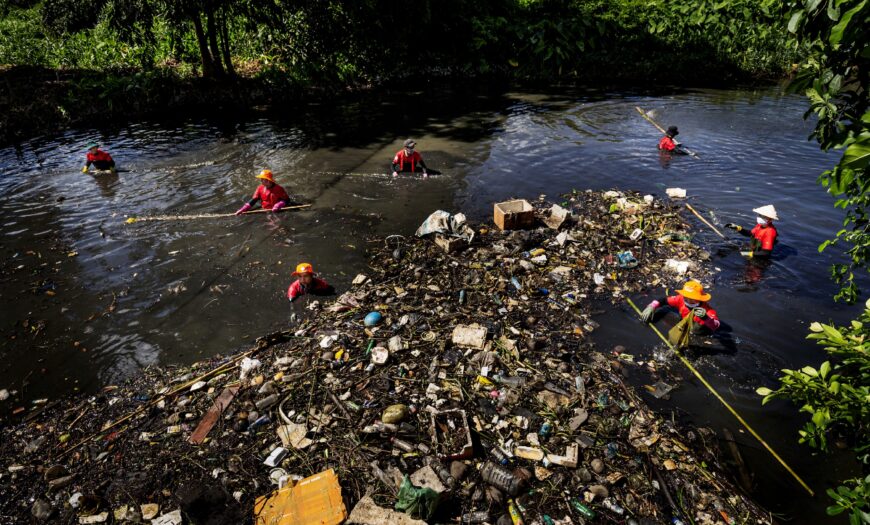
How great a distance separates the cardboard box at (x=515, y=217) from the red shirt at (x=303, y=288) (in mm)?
4056

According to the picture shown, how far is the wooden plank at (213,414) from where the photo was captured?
17.1 ft

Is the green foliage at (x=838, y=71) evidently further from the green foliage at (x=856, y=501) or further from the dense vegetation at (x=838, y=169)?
the green foliage at (x=856, y=501)

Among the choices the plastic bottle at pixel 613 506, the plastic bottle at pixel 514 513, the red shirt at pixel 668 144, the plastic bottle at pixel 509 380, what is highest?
the red shirt at pixel 668 144

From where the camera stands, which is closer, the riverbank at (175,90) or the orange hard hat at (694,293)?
the orange hard hat at (694,293)

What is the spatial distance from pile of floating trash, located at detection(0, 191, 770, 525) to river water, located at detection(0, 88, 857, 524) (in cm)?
71

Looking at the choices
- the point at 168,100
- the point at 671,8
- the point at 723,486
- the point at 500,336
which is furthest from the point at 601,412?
the point at 671,8

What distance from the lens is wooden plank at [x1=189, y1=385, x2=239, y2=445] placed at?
5.21 m

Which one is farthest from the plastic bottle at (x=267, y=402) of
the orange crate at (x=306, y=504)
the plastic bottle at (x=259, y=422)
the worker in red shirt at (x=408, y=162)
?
the worker in red shirt at (x=408, y=162)

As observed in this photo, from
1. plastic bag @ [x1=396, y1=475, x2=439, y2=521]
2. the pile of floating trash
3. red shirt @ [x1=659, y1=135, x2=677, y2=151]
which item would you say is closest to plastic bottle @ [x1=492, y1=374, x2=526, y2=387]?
the pile of floating trash

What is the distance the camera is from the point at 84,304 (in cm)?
796

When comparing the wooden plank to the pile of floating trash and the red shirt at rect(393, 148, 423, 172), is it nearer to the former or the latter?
the pile of floating trash

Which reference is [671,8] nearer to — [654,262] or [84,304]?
[654,262]

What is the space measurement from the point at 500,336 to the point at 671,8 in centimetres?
2781

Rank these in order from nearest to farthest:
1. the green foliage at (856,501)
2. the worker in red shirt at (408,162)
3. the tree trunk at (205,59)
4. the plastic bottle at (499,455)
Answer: the green foliage at (856,501) → the plastic bottle at (499,455) → the worker in red shirt at (408,162) → the tree trunk at (205,59)
